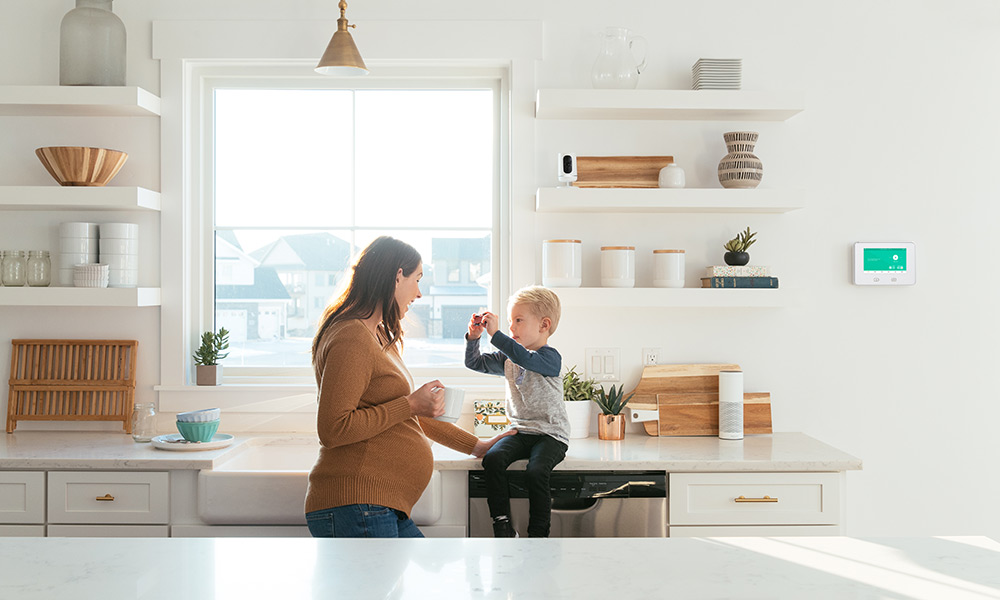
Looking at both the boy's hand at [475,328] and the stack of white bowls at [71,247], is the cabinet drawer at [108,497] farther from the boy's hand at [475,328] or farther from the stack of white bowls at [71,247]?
the boy's hand at [475,328]

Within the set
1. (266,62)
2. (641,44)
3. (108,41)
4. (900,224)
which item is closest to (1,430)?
(108,41)

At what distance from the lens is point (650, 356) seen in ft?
10.0

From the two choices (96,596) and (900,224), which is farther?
(900,224)

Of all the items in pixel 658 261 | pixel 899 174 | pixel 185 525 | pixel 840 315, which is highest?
pixel 899 174

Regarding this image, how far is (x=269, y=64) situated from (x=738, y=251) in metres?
1.82

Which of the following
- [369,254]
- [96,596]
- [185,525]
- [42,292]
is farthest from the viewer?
[42,292]

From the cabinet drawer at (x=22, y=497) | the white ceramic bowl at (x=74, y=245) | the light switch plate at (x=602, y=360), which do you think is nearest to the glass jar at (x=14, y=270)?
the white ceramic bowl at (x=74, y=245)

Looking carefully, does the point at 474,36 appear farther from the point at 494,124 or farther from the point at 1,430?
the point at 1,430

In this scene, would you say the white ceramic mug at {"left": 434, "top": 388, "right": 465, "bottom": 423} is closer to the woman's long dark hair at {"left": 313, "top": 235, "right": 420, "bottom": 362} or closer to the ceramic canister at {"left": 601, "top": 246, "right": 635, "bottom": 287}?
the woman's long dark hair at {"left": 313, "top": 235, "right": 420, "bottom": 362}

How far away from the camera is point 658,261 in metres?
2.95

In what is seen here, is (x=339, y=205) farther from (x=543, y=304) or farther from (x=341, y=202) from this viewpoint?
(x=543, y=304)

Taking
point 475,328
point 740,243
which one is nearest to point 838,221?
point 740,243

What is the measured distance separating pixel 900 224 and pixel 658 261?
0.93 m

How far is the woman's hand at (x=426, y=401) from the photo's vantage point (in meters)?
2.04
